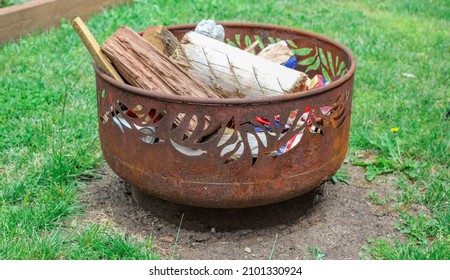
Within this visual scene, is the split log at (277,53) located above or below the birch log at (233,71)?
below

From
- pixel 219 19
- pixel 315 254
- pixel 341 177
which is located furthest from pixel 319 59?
pixel 219 19

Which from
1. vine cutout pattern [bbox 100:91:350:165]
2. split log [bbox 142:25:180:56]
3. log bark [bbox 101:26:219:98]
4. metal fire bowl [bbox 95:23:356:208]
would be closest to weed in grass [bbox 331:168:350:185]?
metal fire bowl [bbox 95:23:356:208]

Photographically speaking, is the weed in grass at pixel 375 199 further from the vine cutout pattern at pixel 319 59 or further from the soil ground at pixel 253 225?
the vine cutout pattern at pixel 319 59

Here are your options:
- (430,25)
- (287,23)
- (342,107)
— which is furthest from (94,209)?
(430,25)

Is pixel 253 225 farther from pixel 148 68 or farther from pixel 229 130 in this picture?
pixel 148 68

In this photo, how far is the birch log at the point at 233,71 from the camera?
308 centimetres

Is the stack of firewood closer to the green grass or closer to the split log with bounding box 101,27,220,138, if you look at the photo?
the split log with bounding box 101,27,220,138

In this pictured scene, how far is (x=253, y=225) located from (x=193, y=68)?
79cm

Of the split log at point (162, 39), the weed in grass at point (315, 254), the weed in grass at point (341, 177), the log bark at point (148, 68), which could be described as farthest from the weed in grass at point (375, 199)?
the split log at point (162, 39)

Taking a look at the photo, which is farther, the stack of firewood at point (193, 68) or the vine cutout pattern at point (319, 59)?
the vine cutout pattern at point (319, 59)

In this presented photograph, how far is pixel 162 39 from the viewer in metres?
3.46

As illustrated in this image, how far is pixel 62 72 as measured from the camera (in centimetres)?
509

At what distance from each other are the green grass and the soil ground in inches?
3.7
